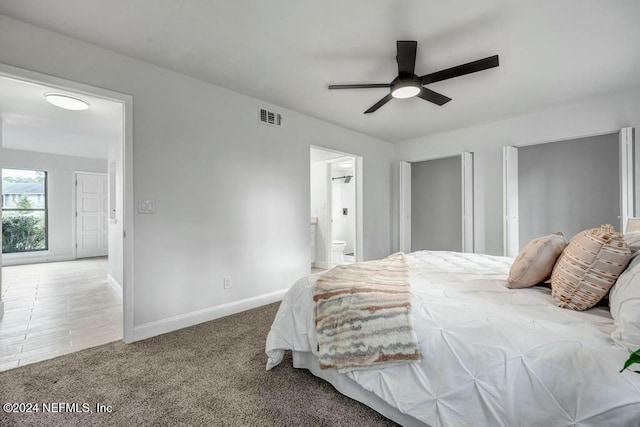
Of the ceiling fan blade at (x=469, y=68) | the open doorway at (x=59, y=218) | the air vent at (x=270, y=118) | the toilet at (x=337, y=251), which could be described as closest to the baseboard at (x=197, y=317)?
the open doorway at (x=59, y=218)

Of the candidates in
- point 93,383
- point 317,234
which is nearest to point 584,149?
point 317,234

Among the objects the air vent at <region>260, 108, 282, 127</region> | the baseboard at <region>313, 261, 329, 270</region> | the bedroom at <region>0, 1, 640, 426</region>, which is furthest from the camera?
the baseboard at <region>313, 261, 329, 270</region>

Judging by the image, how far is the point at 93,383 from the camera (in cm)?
188

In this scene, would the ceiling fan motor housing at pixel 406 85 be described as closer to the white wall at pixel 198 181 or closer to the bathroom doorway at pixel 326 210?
the white wall at pixel 198 181

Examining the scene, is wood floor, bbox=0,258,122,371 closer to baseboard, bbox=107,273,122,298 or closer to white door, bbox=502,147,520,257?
baseboard, bbox=107,273,122,298

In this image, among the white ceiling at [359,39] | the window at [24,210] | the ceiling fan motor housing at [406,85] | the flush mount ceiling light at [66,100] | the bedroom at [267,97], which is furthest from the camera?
the window at [24,210]

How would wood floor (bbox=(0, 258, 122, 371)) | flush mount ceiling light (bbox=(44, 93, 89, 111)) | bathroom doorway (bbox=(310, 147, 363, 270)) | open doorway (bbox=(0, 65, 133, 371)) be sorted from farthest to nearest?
1. bathroom doorway (bbox=(310, 147, 363, 270))
2. flush mount ceiling light (bbox=(44, 93, 89, 111))
3. open doorway (bbox=(0, 65, 133, 371))
4. wood floor (bbox=(0, 258, 122, 371))

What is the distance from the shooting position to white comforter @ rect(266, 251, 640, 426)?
3.11 ft

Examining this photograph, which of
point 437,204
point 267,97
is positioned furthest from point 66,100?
point 437,204

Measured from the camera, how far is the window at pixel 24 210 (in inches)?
247

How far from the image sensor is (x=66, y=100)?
2.82 meters

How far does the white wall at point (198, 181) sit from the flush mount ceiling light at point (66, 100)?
0.72 m

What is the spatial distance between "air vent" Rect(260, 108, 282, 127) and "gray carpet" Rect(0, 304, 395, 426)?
8.09 feet

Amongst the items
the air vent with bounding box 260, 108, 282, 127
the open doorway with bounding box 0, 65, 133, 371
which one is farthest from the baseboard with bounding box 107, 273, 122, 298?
the air vent with bounding box 260, 108, 282, 127
